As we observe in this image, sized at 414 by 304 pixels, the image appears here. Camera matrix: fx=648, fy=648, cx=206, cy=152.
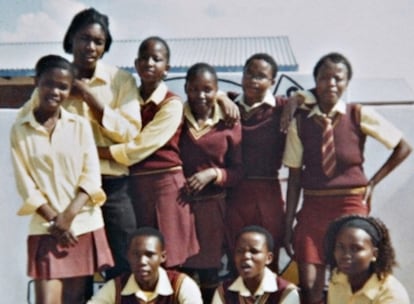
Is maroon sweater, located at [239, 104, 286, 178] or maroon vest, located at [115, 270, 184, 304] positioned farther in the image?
maroon sweater, located at [239, 104, 286, 178]

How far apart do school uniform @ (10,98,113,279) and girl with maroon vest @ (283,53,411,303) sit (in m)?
0.90

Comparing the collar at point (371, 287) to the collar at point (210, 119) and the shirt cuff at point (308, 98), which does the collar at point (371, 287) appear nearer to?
the shirt cuff at point (308, 98)

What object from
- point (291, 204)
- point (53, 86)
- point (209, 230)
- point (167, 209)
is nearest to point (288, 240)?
point (291, 204)

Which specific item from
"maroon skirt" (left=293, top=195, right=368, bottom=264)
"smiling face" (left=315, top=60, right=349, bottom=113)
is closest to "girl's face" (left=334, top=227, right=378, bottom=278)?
"maroon skirt" (left=293, top=195, right=368, bottom=264)

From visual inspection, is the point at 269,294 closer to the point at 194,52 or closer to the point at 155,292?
the point at 155,292

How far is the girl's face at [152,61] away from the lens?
115 inches

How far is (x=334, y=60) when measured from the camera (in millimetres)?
2924

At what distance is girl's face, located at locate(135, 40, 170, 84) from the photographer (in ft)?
9.59

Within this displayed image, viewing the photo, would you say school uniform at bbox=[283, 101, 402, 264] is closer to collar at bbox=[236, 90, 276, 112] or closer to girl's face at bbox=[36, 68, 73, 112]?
collar at bbox=[236, 90, 276, 112]

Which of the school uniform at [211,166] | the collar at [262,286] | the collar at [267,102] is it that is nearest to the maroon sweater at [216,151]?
the school uniform at [211,166]

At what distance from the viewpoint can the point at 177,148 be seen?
3.01 meters

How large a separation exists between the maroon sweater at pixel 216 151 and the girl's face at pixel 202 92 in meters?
0.09

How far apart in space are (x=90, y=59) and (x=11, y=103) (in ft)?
2.84

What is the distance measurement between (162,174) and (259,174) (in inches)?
17.9
